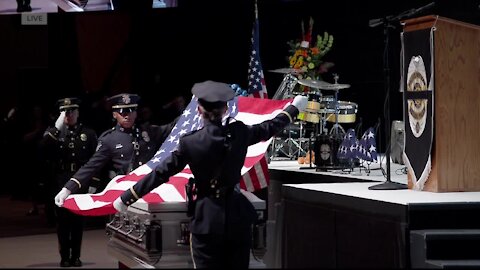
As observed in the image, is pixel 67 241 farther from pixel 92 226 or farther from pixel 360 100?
pixel 360 100

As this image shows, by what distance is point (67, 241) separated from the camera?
8.92 m

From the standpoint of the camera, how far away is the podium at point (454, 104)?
5887 millimetres

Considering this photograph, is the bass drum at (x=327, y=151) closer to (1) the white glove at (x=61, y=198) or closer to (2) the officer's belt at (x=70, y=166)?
(2) the officer's belt at (x=70, y=166)

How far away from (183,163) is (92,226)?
310 inches

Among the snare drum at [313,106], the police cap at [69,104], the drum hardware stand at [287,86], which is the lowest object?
the snare drum at [313,106]

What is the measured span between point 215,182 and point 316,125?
595 centimetres

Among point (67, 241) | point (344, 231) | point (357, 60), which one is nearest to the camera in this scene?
point (344, 231)

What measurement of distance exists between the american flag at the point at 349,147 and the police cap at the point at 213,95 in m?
3.67

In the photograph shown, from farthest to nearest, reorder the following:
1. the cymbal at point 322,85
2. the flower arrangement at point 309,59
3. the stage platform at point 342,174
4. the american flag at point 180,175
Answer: the flower arrangement at point 309,59 → the cymbal at point 322,85 → the stage platform at point 342,174 → the american flag at point 180,175

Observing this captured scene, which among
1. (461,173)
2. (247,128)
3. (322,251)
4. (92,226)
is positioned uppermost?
(247,128)

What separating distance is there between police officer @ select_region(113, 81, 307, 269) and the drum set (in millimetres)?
3864

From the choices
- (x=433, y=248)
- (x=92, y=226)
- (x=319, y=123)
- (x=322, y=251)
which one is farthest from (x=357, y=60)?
(x=433, y=248)

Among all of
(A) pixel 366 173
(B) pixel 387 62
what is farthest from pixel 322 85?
(B) pixel 387 62

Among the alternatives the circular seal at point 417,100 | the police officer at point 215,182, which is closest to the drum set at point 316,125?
the circular seal at point 417,100
